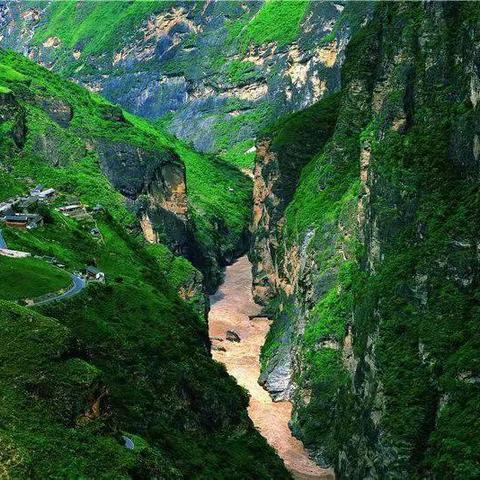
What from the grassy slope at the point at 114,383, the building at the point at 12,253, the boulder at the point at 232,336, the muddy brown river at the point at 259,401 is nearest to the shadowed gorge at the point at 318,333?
the grassy slope at the point at 114,383

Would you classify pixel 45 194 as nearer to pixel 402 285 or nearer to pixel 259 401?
pixel 259 401

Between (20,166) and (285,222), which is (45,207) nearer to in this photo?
(20,166)

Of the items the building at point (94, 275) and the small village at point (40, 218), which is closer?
the small village at point (40, 218)

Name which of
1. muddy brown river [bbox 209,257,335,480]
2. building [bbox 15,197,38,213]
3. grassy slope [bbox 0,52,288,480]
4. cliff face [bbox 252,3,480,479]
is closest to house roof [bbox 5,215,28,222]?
grassy slope [bbox 0,52,288,480]

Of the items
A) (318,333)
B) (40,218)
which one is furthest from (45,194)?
(318,333)

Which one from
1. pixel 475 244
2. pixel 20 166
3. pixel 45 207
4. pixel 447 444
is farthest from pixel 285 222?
pixel 447 444

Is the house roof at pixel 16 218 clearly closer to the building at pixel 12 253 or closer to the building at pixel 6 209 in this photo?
the building at pixel 6 209

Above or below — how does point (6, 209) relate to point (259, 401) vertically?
above
